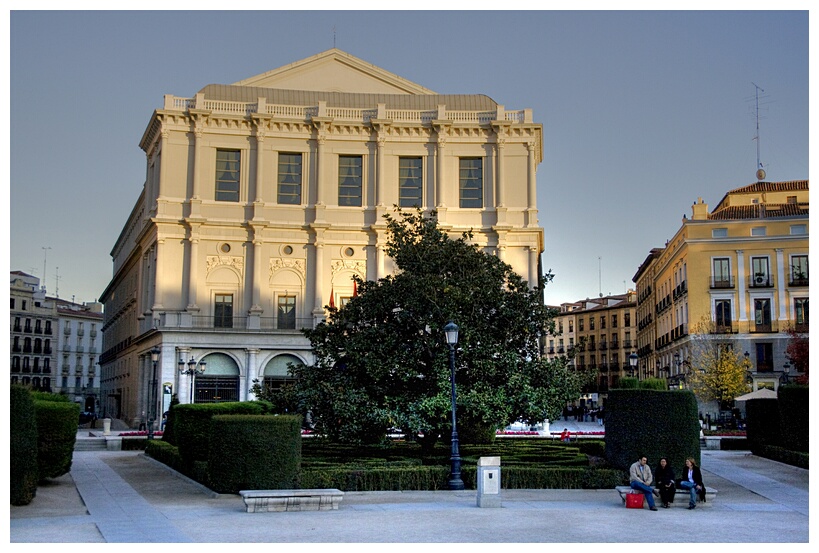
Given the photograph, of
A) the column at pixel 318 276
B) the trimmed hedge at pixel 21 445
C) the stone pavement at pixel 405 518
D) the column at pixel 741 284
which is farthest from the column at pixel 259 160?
the trimmed hedge at pixel 21 445

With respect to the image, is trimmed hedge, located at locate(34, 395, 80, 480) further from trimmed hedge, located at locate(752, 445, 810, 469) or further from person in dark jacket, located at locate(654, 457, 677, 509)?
trimmed hedge, located at locate(752, 445, 810, 469)

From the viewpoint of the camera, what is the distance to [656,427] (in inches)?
822

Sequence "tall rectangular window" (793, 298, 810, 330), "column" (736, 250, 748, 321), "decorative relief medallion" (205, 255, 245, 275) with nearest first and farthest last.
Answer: "decorative relief medallion" (205, 255, 245, 275), "tall rectangular window" (793, 298, 810, 330), "column" (736, 250, 748, 321)

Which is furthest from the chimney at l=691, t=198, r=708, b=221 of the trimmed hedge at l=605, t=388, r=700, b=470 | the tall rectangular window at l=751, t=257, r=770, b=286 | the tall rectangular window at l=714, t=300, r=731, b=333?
the trimmed hedge at l=605, t=388, r=700, b=470

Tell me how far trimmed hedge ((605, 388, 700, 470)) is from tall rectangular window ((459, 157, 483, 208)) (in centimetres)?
4085

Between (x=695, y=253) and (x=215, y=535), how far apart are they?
54.7 m

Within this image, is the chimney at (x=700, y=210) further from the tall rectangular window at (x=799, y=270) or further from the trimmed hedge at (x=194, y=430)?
the trimmed hedge at (x=194, y=430)

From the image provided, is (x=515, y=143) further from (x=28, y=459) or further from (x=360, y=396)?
(x=28, y=459)

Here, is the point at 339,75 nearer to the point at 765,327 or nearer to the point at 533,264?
the point at 533,264

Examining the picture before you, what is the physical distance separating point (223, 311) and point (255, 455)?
4067 cm

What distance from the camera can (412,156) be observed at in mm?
62031

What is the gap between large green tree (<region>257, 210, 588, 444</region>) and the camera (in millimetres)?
23859
